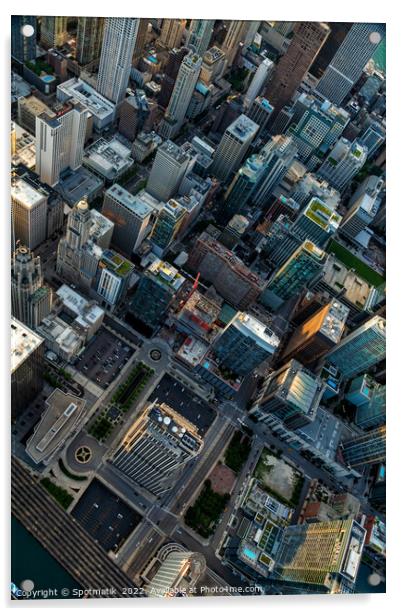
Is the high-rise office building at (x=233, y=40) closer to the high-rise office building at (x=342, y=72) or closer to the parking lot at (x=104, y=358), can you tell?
the high-rise office building at (x=342, y=72)

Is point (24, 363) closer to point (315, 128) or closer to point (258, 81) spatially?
point (258, 81)

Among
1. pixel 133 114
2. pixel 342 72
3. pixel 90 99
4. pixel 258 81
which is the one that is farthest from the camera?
pixel 342 72

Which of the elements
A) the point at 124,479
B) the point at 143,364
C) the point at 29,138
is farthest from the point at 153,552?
the point at 29,138

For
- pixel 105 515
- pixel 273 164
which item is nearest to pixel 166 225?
pixel 273 164

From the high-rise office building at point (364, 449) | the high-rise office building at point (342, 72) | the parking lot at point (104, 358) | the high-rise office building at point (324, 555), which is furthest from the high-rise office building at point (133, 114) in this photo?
the high-rise office building at point (324, 555)

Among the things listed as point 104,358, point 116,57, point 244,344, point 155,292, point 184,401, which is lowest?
point 104,358

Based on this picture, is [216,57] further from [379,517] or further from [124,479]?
[379,517]
